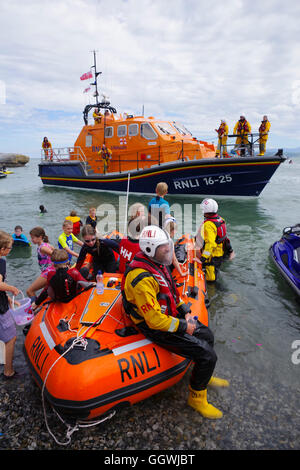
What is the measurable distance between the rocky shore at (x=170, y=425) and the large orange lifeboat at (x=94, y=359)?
25 cm

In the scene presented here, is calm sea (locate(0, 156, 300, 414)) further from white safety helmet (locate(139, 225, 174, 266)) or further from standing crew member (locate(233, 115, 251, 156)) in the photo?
standing crew member (locate(233, 115, 251, 156))

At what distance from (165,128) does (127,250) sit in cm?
1111

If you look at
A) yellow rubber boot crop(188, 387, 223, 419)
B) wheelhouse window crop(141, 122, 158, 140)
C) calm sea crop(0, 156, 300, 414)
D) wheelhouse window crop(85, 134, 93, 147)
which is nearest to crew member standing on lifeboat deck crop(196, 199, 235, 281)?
calm sea crop(0, 156, 300, 414)

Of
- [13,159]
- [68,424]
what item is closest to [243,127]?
[68,424]

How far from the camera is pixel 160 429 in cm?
265

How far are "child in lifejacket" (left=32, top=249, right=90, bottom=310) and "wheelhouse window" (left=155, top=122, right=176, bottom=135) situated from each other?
11186mm

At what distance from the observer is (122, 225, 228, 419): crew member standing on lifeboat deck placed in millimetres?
2475

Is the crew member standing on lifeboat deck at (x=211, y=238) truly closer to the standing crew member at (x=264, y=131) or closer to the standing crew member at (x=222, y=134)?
the standing crew member at (x=264, y=131)

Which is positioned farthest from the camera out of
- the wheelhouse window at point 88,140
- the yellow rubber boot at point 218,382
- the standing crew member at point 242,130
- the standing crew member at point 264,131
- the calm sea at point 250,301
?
the wheelhouse window at point 88,140

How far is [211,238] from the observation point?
181 inches

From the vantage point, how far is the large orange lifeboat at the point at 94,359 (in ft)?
7.93

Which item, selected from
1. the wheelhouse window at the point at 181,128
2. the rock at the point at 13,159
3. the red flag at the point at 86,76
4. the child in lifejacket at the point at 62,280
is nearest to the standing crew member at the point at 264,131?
the wheelhouse window at the point at 181,128
